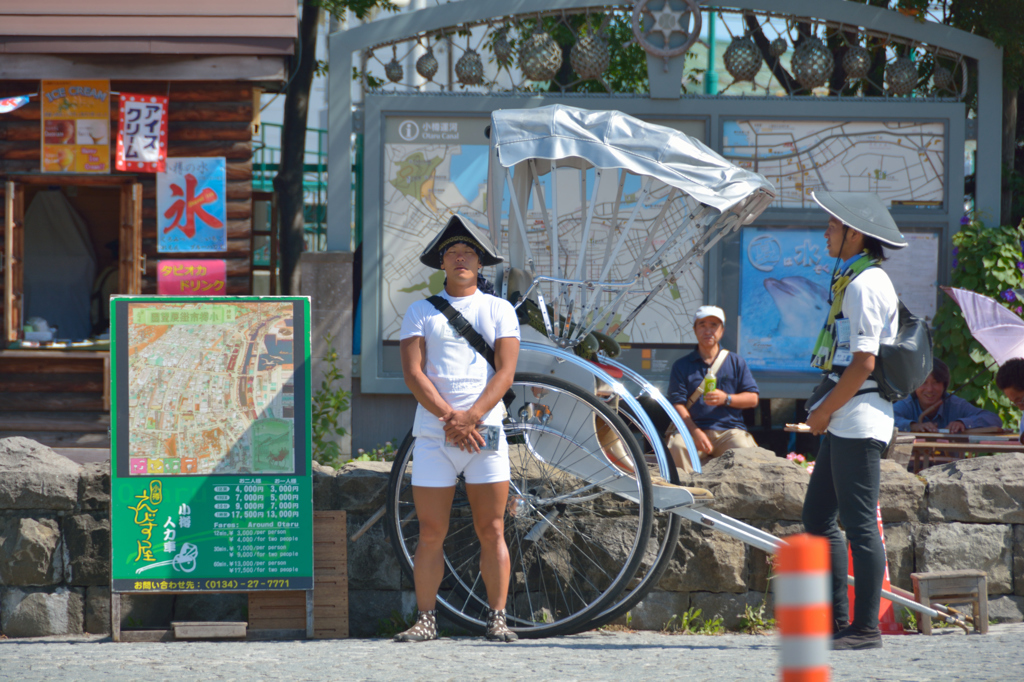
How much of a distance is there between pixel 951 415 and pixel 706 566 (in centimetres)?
287

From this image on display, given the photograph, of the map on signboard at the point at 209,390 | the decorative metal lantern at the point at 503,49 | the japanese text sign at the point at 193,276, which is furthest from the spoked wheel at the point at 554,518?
the decorative metal lantern at the point at 503,49

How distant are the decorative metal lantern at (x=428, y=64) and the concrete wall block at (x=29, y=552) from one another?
181 inches

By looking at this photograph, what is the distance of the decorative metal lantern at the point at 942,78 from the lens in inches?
301

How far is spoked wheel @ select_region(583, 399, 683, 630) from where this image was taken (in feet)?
14.6

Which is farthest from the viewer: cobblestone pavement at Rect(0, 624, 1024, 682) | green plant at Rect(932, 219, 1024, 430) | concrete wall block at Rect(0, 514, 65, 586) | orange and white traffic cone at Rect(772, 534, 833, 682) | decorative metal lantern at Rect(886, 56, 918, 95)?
decorative metal lantern at Rect(886, 56, 918, 95)

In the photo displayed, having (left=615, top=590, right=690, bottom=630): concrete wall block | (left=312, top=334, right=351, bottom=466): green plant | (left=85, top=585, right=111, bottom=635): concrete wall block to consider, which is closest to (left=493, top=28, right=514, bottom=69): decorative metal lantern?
(left=312, top=334, right=351, bottom=466): green plant

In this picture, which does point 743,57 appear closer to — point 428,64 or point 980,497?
point 428,64

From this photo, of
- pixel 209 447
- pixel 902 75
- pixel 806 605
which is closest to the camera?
pixel 806 605

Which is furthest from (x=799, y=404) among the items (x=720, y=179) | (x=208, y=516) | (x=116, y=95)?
(x=116, y=95)

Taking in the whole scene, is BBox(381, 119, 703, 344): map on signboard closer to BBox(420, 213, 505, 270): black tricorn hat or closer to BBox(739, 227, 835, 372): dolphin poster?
BBox(739, 227, 835, 372): dolphin poster

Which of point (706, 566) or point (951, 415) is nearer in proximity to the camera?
point (706, 566)

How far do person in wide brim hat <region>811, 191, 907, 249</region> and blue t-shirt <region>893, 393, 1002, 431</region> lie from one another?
2.71m

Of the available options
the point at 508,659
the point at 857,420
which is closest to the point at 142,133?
the point at 508,659

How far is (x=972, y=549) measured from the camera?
4820 mm
